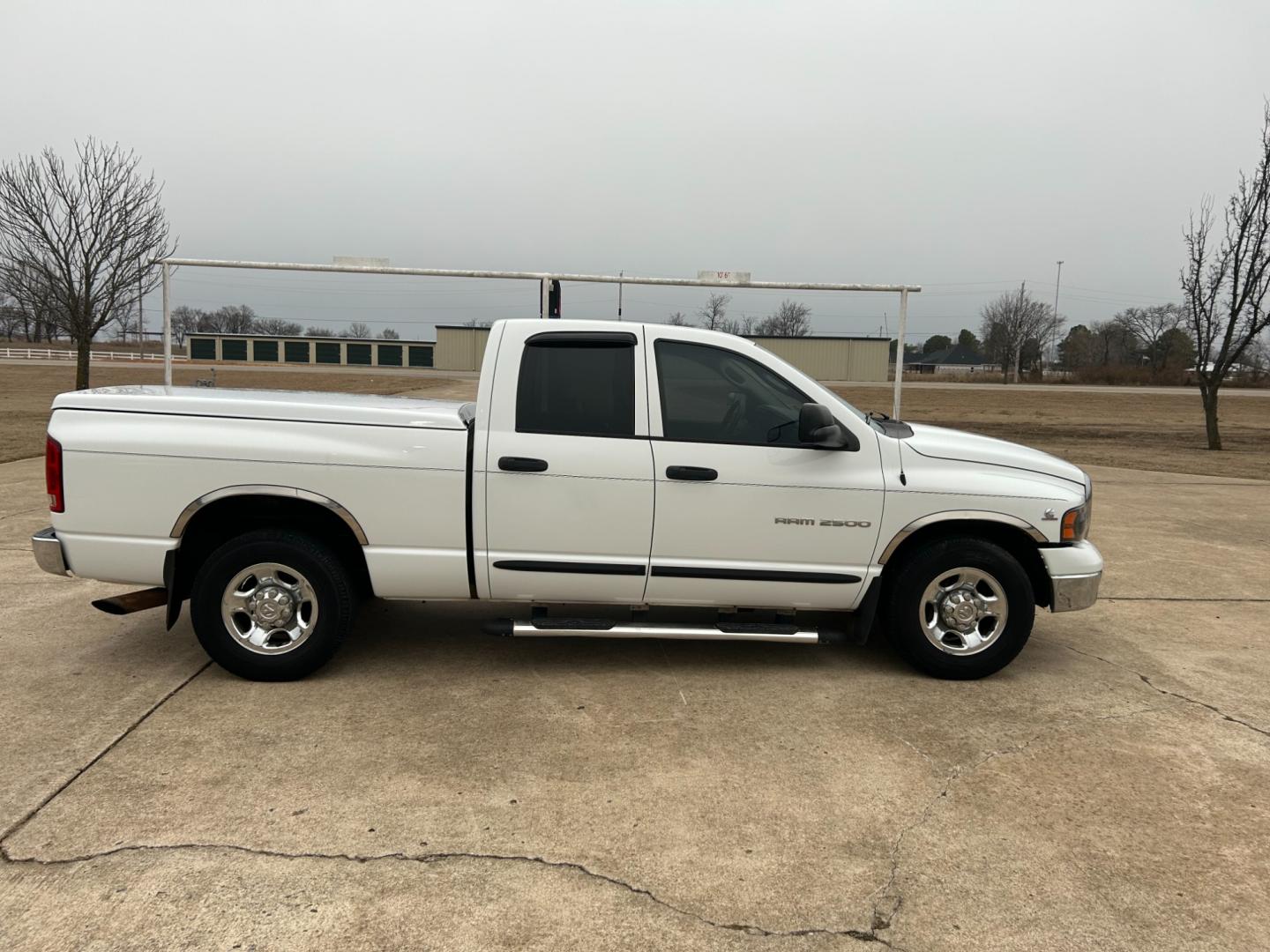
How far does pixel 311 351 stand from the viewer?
26016 millimetres

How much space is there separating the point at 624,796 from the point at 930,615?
2.06 metres

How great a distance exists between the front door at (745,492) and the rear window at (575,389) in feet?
0.51

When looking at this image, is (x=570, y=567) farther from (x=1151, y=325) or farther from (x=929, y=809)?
(x=1151, y=325)

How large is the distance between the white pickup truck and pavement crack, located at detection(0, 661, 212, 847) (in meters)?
0.32

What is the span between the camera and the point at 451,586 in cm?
439

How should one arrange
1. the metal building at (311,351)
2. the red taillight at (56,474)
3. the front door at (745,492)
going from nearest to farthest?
1. the red taillight at (56,474)
2. the front door at (745,492)
3. the metal building at (311,351)

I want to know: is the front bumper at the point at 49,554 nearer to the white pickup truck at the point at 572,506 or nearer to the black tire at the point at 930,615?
the white pickup truck at the point at 572,506

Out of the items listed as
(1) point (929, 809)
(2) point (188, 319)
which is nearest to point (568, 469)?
(1) point (929, 809)

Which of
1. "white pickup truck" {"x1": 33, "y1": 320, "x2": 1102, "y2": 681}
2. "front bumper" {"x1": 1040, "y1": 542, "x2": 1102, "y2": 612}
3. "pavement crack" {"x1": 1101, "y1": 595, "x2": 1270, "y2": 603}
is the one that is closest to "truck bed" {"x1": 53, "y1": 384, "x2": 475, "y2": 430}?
"white pickup truck" {"x1": 33, "y1": 320, "x2": 1102, "y2": 681}

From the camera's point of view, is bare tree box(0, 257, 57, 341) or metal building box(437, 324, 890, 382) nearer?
metal building box(437, 324, 890, 382)

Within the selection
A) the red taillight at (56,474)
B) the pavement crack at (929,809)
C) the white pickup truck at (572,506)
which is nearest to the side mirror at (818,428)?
the white pickup truck at (572,506)

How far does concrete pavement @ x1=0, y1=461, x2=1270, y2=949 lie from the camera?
2.65 metres

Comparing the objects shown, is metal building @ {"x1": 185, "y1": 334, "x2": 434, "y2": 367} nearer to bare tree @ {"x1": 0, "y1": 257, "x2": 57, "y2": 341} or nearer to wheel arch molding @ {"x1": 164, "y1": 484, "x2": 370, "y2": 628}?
bare tree @ {"x1": 0, "y1": 257, "x2": 57, "y2": 341}

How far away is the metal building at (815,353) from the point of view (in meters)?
7.59
